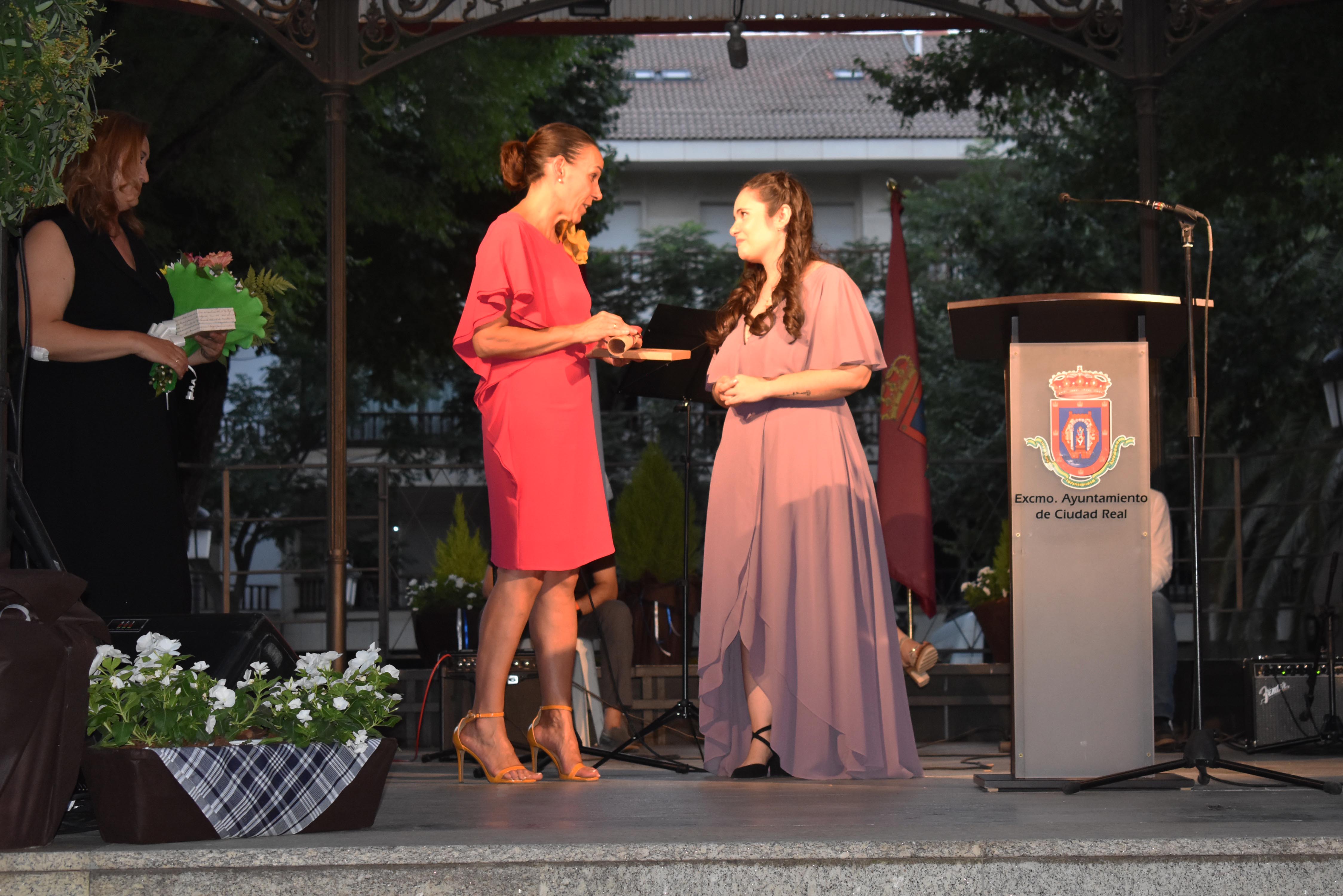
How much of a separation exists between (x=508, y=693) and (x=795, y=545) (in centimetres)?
178

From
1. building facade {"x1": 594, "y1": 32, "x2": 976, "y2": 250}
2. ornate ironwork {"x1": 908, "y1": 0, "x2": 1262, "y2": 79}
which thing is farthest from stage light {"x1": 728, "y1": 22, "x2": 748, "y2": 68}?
building facade {"x1": 594, "y1": 32, "x2": 976, "y2": 250}

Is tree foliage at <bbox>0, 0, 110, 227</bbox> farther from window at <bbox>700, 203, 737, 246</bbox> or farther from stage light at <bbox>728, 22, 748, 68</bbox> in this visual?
window at <bbox>700, 203, 737, 246</bbox>

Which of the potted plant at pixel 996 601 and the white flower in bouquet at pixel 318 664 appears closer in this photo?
the white flower in bouquet at pixel 318 664

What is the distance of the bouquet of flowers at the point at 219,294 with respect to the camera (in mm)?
4430

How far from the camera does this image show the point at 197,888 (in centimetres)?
283

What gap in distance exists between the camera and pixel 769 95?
34125 millimetres

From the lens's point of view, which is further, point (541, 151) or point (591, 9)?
point (591, 9)

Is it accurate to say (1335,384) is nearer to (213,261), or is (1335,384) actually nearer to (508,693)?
(508,693)

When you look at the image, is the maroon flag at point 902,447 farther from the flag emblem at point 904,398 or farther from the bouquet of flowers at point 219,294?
the bouquet of flowers at point 219,294

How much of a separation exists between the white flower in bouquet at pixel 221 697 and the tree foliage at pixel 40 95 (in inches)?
44.0

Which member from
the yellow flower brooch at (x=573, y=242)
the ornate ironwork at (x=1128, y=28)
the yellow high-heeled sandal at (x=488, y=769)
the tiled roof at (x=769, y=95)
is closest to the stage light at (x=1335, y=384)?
the ornate ironwork at (x=1128, y=28)

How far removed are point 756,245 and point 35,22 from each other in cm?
232

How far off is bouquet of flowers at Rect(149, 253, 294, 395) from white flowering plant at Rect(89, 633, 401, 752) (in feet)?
4.40

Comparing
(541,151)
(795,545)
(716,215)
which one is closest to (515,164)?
(541,151)
